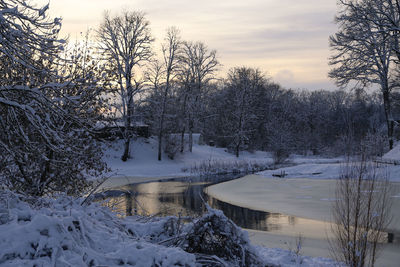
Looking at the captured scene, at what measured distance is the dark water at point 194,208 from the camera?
12.3 metres

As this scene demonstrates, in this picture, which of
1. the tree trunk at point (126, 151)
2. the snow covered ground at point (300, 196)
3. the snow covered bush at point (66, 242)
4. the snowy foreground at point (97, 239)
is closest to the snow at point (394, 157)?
the snow covered ground at point (300, 196)

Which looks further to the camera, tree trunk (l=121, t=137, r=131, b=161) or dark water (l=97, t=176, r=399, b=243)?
tree trunk (l=121, t=137, r=131, b=161)

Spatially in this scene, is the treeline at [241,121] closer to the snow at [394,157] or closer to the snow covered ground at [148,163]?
the snow covered ground at [148,163]

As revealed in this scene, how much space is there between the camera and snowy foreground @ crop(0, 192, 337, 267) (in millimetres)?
2723

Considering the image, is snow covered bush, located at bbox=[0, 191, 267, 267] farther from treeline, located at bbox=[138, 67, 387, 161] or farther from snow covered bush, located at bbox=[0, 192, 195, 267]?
treeline, located at bbox=[138, 67, 387, 161]

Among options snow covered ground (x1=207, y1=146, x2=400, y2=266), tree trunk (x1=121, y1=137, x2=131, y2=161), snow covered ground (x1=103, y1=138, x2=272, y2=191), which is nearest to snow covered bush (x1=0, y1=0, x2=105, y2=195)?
snow covered ground (x1=207, y1=146, x2=400, y2=266)

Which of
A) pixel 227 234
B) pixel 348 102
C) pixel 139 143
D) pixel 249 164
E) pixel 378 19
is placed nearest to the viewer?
pixel 227 234

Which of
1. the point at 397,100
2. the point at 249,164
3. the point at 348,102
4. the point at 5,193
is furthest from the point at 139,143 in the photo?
the point at 348,102

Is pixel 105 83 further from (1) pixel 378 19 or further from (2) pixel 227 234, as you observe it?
(1) pixel 378 19

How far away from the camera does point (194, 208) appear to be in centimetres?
1672

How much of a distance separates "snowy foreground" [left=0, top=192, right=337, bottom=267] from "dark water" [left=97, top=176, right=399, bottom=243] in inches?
99.7

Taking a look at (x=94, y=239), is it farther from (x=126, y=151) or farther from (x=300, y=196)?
(x=126, y=151)

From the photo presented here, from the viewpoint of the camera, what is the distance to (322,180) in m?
25.3

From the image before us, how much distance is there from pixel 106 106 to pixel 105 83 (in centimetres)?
69
